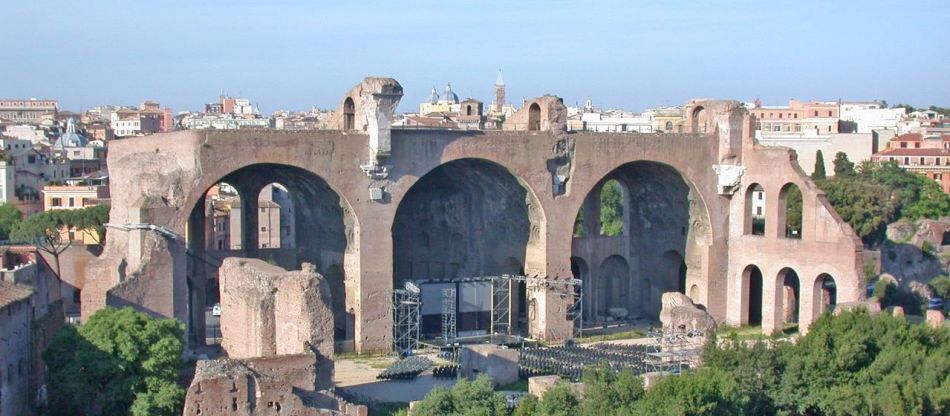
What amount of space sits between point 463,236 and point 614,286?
609 cm

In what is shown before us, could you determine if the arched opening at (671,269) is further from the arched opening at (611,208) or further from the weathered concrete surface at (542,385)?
the arched opening at (611,208)

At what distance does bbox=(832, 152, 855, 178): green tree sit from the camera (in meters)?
66.8

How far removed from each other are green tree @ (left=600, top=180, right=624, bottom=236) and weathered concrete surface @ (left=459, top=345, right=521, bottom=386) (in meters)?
30.2

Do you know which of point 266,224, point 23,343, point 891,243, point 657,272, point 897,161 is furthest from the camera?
point 897,161

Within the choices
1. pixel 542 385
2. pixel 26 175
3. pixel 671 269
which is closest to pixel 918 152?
pixel 671 269

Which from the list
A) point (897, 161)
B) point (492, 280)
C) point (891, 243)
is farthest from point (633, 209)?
point (897, 161)

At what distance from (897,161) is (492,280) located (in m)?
40.0

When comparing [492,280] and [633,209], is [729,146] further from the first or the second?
[492,280]

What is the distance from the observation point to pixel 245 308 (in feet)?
98.2

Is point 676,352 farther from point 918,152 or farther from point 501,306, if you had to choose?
point 918,152

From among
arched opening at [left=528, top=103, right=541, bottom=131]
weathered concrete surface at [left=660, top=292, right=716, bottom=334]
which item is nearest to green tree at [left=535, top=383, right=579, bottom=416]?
weathered concrete surface at [left=660, top=292, right=716, bottom=334]

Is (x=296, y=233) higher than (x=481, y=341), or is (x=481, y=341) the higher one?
(x=296, y=233)

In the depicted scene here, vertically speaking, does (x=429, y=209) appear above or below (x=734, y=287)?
above

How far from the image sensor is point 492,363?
31875 mm
